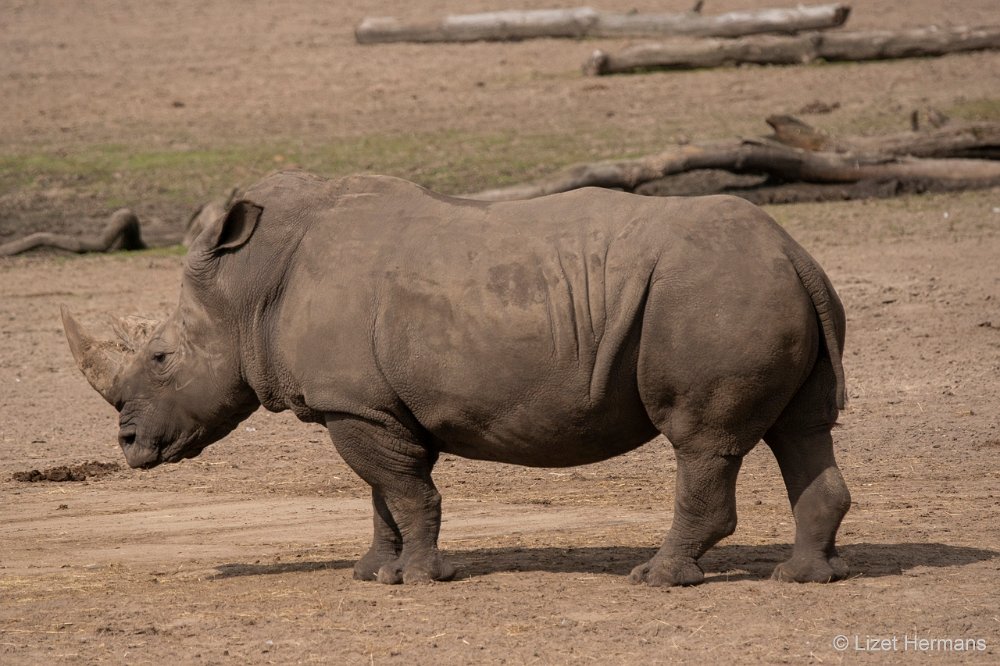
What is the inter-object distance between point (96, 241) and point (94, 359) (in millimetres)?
9330

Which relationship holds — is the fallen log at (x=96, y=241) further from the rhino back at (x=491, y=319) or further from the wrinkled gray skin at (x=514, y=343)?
the rhino back at (x=491, y=319)

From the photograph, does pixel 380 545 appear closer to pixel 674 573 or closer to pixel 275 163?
pixel 674 573

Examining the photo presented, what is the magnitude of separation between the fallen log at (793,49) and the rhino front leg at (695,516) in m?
16.5

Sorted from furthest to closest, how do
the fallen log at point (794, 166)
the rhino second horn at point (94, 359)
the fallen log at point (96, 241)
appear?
the fallen log at point (96, 241) < the fallen log at point (794, 166) < the rhino second horn at point (94, 359)

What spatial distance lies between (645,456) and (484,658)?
14.0 ft

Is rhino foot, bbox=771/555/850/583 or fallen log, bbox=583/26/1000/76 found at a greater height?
rhino foot, bbox=771/555/850/583

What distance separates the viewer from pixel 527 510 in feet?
29.0

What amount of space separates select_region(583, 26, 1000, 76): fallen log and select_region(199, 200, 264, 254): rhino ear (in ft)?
52.0

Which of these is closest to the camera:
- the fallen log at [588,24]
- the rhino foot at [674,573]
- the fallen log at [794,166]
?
the rhino foot at [674,573]

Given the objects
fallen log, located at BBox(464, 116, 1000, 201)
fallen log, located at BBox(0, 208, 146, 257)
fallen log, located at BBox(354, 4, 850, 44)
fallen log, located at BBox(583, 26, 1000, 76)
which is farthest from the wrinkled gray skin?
fallen log, located at BBox(354, 4, 850, 44)

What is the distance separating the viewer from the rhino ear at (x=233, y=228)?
7344mm

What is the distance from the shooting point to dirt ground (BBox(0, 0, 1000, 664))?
6.29m

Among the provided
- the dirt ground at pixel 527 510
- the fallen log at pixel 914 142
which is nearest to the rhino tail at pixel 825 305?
the dirt ground at pixel 527 510

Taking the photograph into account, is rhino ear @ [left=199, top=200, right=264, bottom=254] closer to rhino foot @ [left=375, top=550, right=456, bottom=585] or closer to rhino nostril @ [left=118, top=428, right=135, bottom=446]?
rhino nostril @ [left=118, top=428, right=135, bottom=446]
